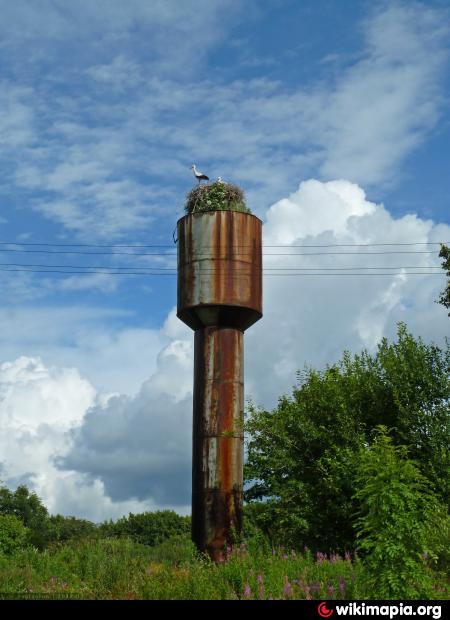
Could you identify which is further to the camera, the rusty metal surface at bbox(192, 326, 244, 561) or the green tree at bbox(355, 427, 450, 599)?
the rusty metal surface at bbox(192, 326, 244, 561)

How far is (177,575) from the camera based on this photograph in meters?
18.0

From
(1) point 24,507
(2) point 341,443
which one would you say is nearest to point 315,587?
(2) point 341,443

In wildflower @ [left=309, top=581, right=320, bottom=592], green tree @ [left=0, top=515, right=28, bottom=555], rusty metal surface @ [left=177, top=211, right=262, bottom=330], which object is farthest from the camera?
green tree @ [left=0, top=515, right=28, bottom=555]

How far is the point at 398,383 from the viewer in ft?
82.6

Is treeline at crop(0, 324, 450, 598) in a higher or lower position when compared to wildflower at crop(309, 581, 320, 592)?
higher

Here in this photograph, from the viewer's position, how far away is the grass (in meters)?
16.0

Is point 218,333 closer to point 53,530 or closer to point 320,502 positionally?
point 320,502

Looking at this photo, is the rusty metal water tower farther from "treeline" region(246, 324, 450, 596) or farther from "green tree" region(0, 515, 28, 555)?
"green tree" region(0, 515, 28, 555)
